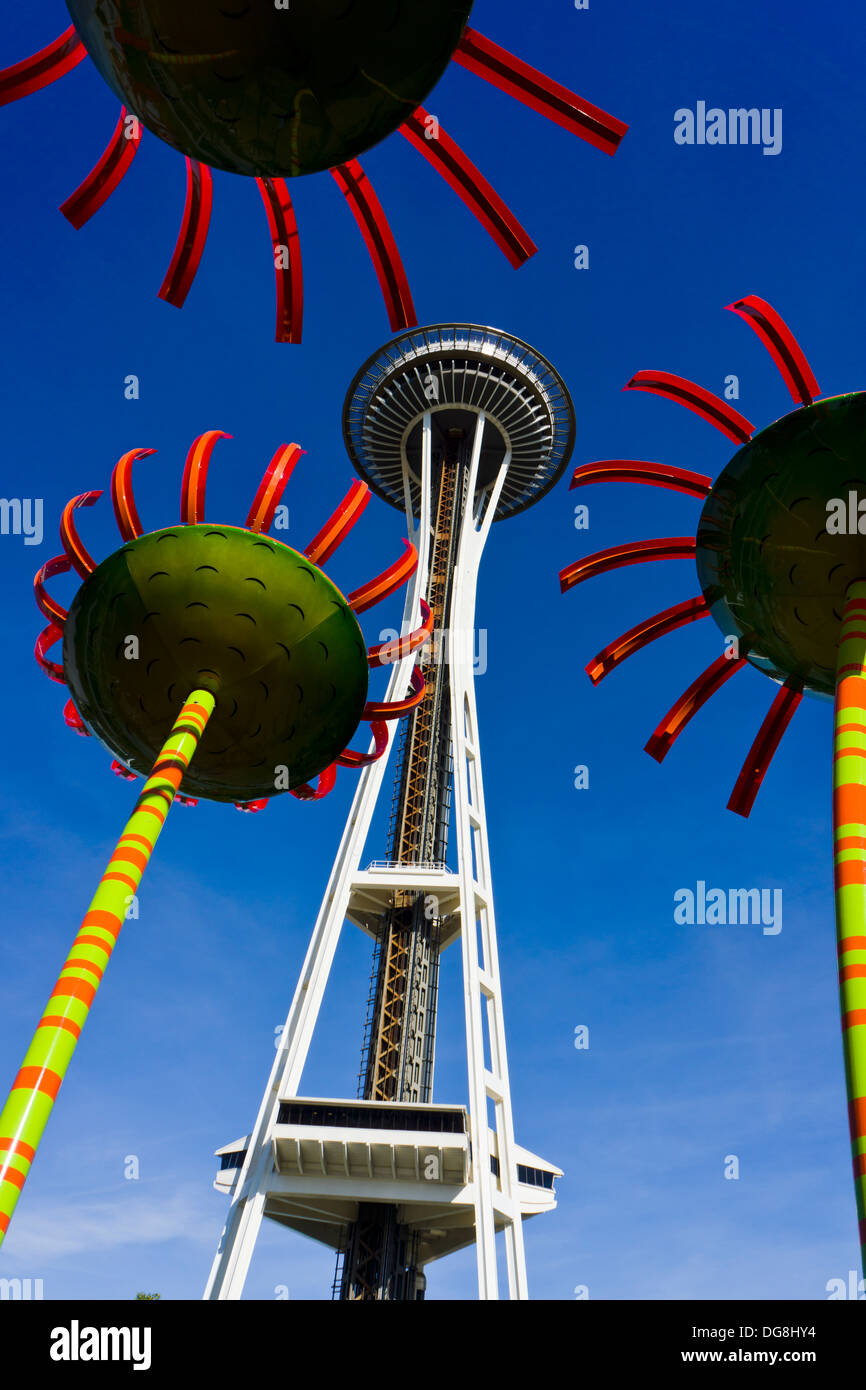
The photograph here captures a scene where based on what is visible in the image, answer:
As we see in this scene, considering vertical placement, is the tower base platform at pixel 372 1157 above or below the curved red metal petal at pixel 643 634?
below

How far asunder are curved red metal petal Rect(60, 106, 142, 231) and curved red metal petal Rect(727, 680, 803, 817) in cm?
541

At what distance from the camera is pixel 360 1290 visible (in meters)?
25.9

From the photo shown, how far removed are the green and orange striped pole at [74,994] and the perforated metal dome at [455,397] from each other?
129ft

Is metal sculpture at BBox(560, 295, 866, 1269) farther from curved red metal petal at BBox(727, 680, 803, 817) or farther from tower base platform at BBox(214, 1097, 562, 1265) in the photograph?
tower base platform at BBox(214, 1097, 562, 1265)

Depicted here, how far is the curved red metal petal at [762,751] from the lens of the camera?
726 centimetres

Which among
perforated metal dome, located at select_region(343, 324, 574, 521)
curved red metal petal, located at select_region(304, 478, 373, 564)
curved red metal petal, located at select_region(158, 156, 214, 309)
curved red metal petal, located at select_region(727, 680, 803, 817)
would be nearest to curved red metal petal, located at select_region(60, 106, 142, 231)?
curved red metal petal, located at select_region(158, 156, 214, 309)

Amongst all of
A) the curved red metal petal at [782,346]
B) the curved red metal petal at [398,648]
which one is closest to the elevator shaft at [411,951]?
the curved red metal petal at [398,648]

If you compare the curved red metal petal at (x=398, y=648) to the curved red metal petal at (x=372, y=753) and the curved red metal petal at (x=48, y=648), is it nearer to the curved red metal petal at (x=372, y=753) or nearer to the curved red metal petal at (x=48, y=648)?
the curved red metal petal at (x=372, y=753)

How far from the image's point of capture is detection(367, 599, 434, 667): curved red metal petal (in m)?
7.59
